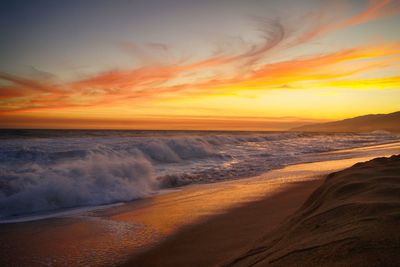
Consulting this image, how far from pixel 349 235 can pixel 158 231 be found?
11.6 ft

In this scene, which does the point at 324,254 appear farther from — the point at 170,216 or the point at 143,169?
the point at 143,169

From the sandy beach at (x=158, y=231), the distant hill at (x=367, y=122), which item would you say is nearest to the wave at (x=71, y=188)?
the sandy beach at (x=158, y=231)

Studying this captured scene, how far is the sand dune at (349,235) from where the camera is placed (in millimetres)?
1588

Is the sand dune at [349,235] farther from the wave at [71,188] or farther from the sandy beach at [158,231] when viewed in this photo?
the wave at [71,188]

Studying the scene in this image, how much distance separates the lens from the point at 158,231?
16.1 feet

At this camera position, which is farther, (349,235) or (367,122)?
(367,122)

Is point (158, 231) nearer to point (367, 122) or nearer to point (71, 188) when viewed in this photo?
point (71, 188)

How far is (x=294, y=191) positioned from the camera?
7.65 metres

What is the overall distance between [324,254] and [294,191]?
615cm

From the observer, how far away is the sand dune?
62.5 inches

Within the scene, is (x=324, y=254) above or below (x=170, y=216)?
above

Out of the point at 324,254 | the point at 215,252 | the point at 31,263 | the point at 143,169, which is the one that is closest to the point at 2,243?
the point at 31,263

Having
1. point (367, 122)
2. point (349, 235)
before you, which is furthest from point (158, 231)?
point (367, 122)

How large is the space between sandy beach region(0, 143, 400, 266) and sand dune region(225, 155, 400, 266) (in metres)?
0.75
